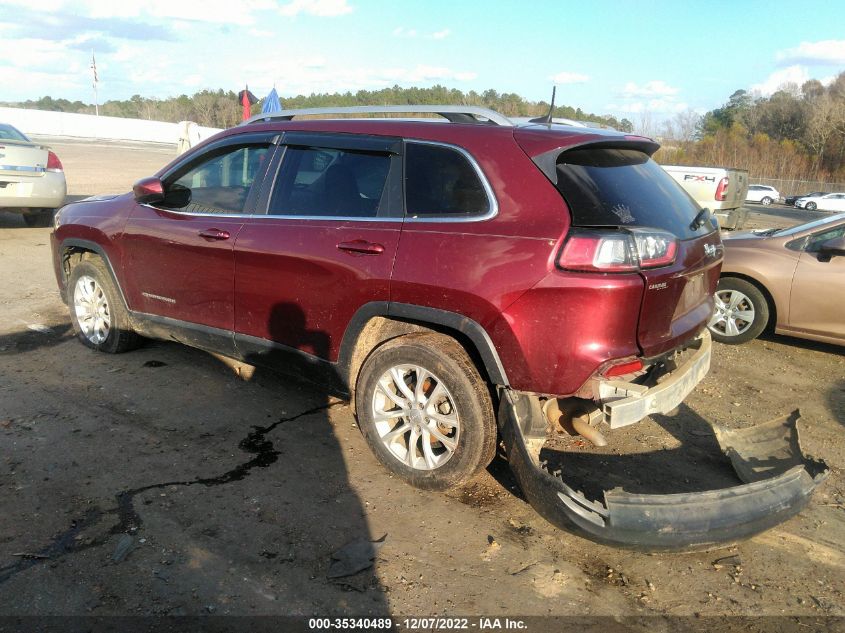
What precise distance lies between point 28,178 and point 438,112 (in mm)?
Answer: 9442

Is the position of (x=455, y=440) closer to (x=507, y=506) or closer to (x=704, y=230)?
(x=507, y=506)

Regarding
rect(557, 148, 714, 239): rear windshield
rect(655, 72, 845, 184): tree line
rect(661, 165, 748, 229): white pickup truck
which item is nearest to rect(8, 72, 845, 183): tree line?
rect(655, 72, 845, 184): tree line

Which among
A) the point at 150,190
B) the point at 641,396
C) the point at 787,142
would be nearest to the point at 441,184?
the point at 641,396

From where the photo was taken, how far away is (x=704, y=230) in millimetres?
3811

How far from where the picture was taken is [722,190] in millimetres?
14352

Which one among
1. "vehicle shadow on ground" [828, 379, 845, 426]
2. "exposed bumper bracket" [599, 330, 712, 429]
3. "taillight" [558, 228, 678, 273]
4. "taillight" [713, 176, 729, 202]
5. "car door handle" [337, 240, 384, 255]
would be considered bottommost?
"vehicle shadow on ground" [828, 379, 845, 426]

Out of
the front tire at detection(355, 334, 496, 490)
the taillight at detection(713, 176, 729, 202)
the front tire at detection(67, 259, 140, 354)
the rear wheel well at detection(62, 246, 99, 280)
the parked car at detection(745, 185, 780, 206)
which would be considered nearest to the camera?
the front tire at detection(355, 334, 496, 490)

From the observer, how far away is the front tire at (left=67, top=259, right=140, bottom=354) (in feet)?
17.4

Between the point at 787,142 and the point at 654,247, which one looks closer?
the point at 654,247

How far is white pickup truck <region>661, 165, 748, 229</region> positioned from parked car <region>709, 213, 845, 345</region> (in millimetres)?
7570

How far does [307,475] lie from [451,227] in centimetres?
160

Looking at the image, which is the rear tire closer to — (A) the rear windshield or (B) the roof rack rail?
(B) the roof rack rail

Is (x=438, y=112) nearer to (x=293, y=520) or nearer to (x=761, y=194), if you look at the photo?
(x=293, y=520)

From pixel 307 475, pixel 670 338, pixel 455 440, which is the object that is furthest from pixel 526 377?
pixel 307 475
